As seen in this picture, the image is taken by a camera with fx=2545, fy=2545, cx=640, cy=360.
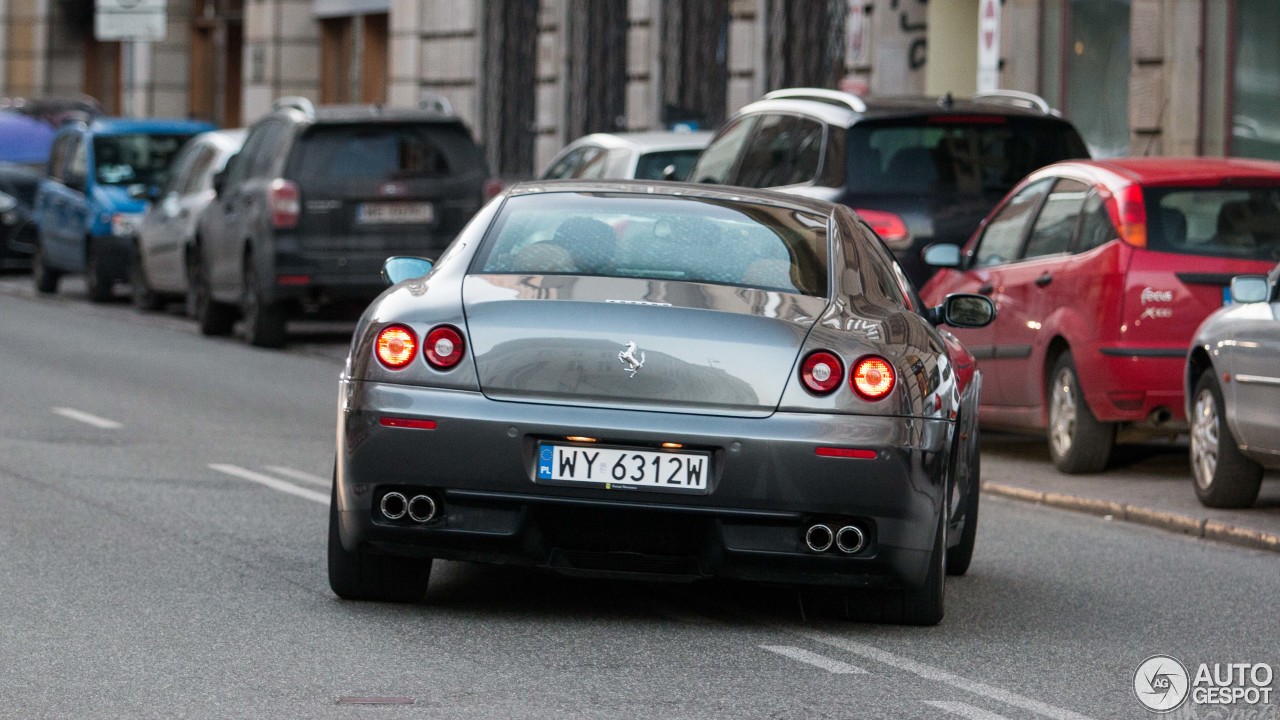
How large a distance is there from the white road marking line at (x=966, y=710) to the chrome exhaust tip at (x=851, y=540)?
35.0 inches

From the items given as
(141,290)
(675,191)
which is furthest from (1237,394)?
(141,290)

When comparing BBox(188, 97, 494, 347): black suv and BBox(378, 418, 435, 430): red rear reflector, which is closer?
BBox(378, 418, 435, 430): red rear reflector

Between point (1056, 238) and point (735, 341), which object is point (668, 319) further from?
point (1056, 238)

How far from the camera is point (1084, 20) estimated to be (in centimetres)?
2330

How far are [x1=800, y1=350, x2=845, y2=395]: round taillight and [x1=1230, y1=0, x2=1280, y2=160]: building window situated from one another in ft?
45.7

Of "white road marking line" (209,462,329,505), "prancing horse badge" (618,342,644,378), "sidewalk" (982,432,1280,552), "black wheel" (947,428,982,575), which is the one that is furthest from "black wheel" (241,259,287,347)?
"prancing horse badge" (618,342,644,378)

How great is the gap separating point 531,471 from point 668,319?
595mm

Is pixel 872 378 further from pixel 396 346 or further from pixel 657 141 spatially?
pixel 657 141

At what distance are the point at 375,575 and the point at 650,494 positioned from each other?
108 centimetres

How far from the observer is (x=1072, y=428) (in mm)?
12727

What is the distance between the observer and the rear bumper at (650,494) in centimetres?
724

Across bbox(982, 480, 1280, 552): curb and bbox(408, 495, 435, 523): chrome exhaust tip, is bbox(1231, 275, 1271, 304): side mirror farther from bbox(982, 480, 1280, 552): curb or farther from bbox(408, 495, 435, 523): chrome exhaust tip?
bbox(408, 495, 435, 523): chrome exhaust tip

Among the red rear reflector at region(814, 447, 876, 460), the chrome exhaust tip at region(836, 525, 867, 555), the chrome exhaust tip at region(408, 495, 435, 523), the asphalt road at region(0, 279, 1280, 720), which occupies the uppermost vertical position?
the red rear reflector at region(814, 447, 876, 460)

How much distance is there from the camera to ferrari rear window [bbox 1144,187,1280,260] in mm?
12133
